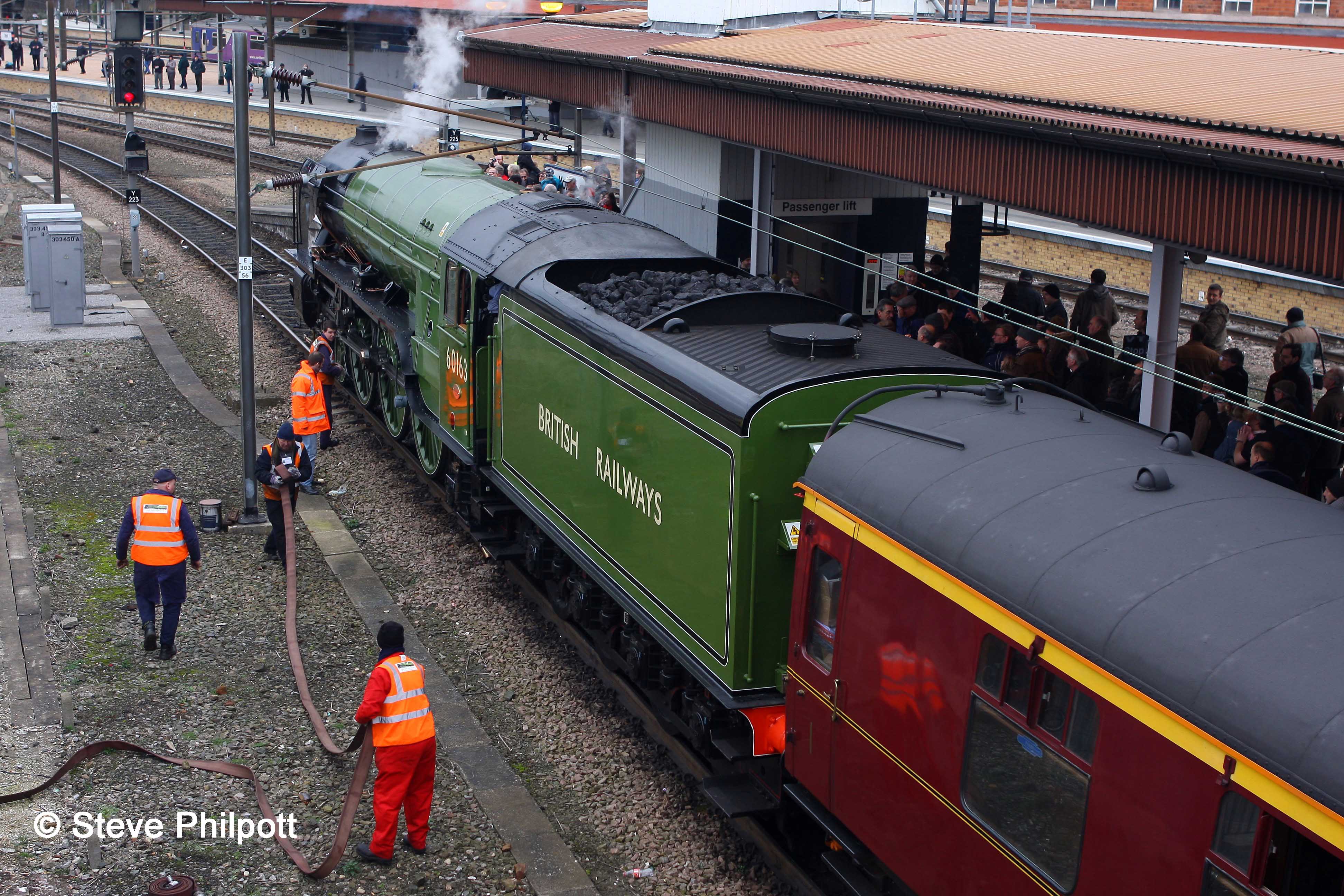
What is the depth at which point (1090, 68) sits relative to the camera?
11.9m

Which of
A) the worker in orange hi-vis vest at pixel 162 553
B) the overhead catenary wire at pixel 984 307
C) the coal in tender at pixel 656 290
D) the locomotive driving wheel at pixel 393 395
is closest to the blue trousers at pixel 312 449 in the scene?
the locomotive driving wheel at pixel 393 395

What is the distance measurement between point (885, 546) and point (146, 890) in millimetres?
4496

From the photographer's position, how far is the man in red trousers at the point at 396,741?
729cm

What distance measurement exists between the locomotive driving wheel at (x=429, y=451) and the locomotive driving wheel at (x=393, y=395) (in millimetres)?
316

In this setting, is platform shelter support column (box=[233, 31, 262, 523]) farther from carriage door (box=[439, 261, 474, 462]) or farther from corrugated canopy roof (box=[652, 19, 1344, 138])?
corrugated canopy roof (box=[652, 19, 1344, 138])

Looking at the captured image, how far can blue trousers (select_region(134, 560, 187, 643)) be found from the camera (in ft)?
32.7

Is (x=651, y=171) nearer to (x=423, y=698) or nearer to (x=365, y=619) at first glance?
(x=365, y=619)

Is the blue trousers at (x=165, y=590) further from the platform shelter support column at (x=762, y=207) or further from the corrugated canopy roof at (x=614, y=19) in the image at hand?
the corrugated canopy roof at (x=614, y=19)

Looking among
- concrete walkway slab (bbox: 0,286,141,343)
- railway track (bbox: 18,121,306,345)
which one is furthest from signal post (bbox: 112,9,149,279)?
concrete walkway slab (bbox: 0,286,141,343)

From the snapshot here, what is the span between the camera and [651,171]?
1789 cm

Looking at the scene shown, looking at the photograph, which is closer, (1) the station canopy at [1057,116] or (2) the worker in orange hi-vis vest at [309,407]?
(1) the station canopy at [1057,116]

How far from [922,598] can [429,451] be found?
9064 millimetres

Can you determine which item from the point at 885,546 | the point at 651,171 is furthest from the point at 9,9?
the point at 885,546

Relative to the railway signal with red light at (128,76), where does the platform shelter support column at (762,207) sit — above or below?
below
